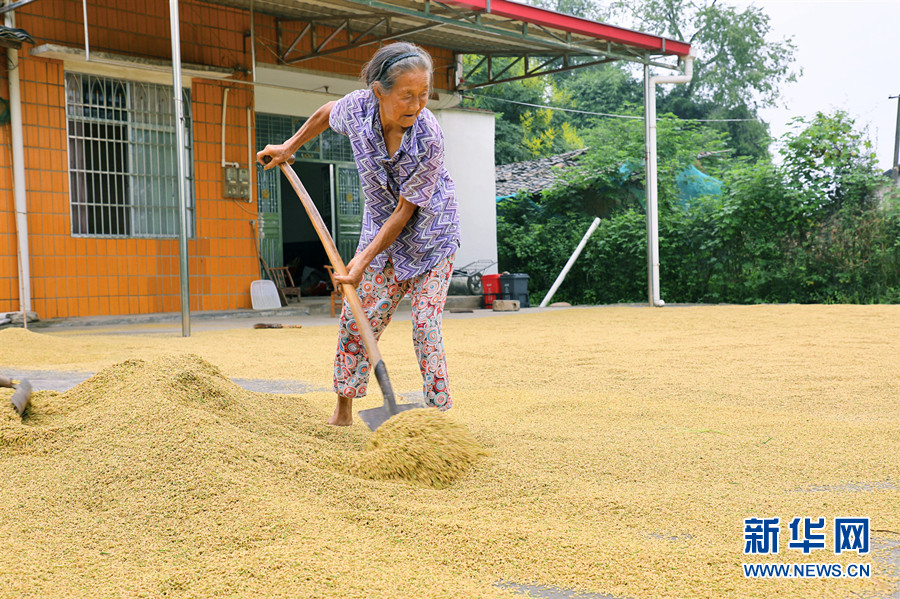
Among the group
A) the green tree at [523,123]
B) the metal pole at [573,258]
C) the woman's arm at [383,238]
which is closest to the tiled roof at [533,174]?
the metal pole at [573,258]

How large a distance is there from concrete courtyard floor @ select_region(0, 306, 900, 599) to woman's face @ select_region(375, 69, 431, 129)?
1.06 meters

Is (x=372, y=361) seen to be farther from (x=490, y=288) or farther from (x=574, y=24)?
(x=490, y=288)

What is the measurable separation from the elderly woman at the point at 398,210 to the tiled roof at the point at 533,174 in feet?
39.5

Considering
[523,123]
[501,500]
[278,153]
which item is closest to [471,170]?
[278,153]

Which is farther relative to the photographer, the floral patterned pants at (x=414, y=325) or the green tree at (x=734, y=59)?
the green tree at (x=734, y=59)

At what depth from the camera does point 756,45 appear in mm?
28688

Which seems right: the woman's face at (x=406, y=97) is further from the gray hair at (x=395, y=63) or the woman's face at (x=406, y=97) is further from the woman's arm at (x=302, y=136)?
the woman's arm at (x=302, y=136)

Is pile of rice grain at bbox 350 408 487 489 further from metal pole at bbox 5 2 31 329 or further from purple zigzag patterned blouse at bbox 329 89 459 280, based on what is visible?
metal pole at bbox 5 2 31 329

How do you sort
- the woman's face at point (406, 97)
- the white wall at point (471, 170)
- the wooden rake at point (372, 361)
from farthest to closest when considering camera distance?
the white wall at point (471, 170) < the wooden rake at point (372, 361) < the woman's face at point (406, 97)

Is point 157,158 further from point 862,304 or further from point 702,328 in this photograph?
point 862,304

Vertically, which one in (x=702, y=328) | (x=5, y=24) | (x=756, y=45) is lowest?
(x=702, y=328)

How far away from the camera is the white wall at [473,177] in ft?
38.4

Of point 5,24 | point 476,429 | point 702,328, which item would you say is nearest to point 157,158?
point 5,24

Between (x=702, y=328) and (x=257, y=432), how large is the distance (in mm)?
5521
